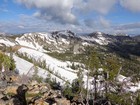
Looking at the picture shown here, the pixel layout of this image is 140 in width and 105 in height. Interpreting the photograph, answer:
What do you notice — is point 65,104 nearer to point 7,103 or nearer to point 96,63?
point 7,103

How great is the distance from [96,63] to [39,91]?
38.7m

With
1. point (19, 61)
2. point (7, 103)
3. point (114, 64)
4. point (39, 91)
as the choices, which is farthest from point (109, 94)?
point (19, 61)

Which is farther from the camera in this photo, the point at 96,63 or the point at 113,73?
the point at 96,63

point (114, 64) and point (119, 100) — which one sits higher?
point (114, 64)

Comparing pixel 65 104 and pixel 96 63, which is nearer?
pixel 65 104

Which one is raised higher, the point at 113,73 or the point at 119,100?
the point at 113,73

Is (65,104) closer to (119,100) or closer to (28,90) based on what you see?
(28,90)

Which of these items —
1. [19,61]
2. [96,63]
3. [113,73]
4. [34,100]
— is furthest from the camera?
[19,61]

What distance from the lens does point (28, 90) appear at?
198 feet

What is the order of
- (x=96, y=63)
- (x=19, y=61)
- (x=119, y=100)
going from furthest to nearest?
(x=19, y=61) → (x=96, y=63) → (x=119, y=100)

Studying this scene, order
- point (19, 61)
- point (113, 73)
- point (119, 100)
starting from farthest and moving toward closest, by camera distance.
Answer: point (19, 61) → point (113, 73) → point (119, 100)

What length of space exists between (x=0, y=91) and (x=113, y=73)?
124 ft

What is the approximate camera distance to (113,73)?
9006 centimetres

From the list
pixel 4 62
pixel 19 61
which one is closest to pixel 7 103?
pixel 4 62
